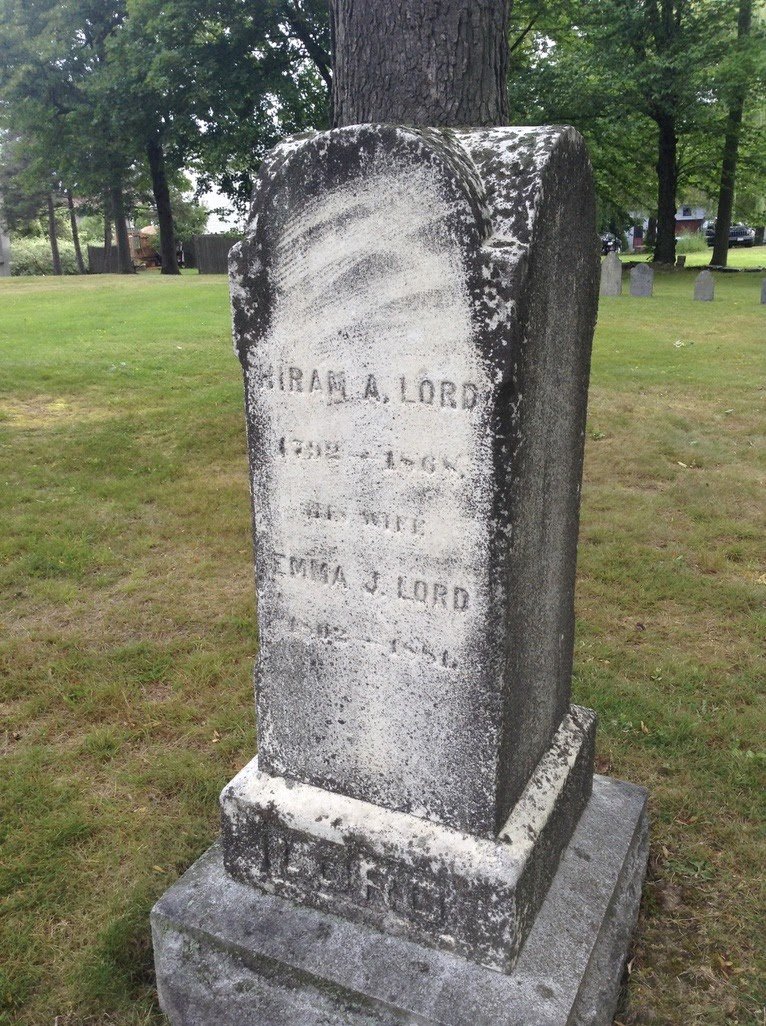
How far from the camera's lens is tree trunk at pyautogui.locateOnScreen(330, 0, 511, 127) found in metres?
3.56

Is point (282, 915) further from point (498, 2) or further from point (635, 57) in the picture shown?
point (635, 57)

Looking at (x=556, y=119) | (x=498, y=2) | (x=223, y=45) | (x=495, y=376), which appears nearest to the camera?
(x=495, y=376)

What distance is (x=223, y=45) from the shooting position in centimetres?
2052

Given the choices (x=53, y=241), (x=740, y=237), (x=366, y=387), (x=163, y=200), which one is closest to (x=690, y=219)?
(x=740, y=237)

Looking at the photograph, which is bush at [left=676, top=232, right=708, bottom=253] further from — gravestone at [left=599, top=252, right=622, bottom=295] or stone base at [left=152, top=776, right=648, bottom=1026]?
stone base at [left=152, top=776, right=648, bottom=1026]

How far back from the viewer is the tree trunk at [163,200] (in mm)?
28420

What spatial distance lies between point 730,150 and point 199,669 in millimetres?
29582

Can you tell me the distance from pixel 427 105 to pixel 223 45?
19.8 meters

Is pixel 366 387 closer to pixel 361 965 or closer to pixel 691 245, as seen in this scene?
pixel 361 965

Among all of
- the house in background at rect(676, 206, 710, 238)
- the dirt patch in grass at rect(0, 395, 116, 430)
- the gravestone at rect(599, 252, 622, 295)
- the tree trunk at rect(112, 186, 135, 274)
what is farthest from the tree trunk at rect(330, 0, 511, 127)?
the house in background at rect(676, 206, 710, 238)

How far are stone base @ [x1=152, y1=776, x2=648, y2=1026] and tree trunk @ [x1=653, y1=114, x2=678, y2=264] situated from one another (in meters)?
27.8

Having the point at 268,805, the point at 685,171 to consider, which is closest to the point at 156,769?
the point at 268,805

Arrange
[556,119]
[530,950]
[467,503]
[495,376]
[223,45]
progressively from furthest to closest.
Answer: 1. [556,119]
2. [223,45]
3. [530,950]
4. [467,503]
5. [495,376]

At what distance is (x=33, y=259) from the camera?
42469mm
